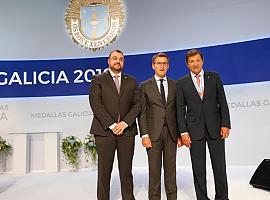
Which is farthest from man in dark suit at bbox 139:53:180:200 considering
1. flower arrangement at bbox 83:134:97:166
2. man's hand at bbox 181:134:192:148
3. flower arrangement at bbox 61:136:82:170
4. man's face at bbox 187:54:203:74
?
flower arrangement at bbox 61:136:82:170

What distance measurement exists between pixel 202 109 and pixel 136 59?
10.2 ft

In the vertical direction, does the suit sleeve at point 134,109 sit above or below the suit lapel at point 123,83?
below

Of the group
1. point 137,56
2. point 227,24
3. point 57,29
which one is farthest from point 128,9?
point 227,24

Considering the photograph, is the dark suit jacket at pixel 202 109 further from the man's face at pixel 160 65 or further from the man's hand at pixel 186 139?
the man's face at pixel 160 65

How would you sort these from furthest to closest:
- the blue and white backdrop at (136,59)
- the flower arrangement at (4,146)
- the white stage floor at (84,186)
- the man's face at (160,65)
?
1. the flower arrangement at (4,146)
2. the blue and white backdrop at (136,59)
3. the white stage floor at (84,186)
4. the man's face at (160,65)

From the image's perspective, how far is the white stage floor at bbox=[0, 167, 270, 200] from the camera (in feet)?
9.22

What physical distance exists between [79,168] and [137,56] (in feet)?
7.62

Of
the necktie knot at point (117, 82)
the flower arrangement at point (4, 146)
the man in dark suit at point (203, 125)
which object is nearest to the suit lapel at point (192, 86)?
the man in dark suit at point (203, 125)

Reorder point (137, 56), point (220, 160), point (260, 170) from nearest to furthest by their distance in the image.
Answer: point (220, 160)
point (260, 170)
point (137, 56)

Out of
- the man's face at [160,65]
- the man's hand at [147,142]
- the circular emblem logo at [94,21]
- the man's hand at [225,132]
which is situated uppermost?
the circular emblem logo at [94,21]

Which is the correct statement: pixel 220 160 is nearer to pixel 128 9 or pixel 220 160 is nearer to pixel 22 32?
pixel 128 9

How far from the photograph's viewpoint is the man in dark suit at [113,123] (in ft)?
7.77

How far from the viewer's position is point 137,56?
A: 527 cm

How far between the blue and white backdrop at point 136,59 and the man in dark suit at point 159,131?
264cm
